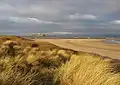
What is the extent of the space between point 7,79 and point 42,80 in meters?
2.08

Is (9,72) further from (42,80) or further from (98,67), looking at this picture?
(98,67)

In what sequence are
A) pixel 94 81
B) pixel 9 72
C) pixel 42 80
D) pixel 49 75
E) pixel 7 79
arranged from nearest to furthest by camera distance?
pixel 7 79
pixel 9 72
pixel 94 81
pixel 42 80
pixel 49 75

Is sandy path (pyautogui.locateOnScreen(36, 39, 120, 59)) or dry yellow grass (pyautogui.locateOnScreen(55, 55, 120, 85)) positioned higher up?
dry yellow grass (pyautogui.locateOnScreen(55, 55, 120, 85))

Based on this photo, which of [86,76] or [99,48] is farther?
[99,48]

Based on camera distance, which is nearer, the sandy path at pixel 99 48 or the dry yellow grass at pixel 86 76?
the dry yellow grass at pixel 86 76

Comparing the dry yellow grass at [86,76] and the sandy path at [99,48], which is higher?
the dry yellow grass at [86,76]

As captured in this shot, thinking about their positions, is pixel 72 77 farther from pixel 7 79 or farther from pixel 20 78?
pixel 7 79

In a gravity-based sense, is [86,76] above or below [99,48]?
above

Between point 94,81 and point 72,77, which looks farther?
point 72,77

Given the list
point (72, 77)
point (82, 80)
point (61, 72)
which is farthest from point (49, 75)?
point (82, 80)

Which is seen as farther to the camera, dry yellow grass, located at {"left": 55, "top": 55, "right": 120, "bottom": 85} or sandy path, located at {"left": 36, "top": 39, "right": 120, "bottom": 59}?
sandy path, located at {"left": 36, "top": 39, "right": 120, "bottom": 59}

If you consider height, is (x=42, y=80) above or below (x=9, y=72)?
below

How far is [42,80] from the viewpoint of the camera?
7.02 m

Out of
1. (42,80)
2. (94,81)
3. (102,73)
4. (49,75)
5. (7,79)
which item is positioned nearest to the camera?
(7,79)
